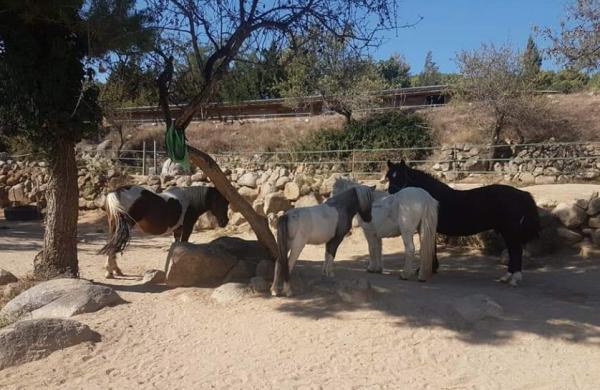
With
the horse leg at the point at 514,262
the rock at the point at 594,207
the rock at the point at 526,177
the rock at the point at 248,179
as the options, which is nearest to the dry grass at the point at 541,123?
the rock at the point at 526,177

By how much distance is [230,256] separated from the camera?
7.04 m

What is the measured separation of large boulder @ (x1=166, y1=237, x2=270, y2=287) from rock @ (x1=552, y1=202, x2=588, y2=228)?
237 inches

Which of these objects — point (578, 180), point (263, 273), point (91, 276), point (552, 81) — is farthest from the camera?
point (552, 81)

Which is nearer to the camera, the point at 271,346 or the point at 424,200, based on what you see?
the point at 271,346

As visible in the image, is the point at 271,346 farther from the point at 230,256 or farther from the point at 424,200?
the point at 424,200

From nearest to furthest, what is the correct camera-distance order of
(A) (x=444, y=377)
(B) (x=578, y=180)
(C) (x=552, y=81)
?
(A) (x=444, y=377) < (B) (x=578, y=180) < (C) (x=552, y=81)

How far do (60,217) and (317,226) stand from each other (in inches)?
144

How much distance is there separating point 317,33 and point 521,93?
15704 mm

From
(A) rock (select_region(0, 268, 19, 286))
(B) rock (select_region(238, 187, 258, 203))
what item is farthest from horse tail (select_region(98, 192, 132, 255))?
(B) rock (select_region(238, 187, 258, 203))

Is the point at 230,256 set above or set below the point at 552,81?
below

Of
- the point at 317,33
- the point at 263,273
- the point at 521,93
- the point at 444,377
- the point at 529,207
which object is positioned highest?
the point at 521,93

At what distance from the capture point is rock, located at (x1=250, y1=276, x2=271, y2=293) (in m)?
6.26

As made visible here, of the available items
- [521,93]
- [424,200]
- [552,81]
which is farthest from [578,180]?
[552,81]

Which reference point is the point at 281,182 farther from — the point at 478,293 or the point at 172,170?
the point at 478,293
